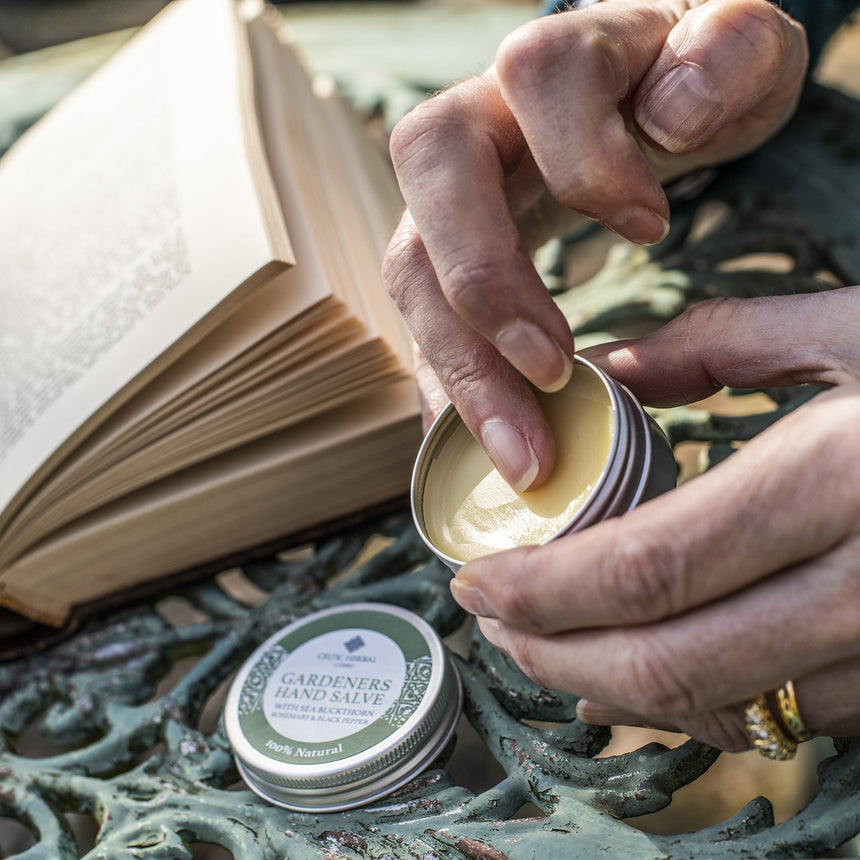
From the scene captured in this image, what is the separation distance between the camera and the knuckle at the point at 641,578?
58 centimetres

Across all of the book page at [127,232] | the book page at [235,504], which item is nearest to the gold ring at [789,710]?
the book page at [235,504]

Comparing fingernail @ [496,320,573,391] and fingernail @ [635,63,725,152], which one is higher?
fingernail @ [635,63,725,152]

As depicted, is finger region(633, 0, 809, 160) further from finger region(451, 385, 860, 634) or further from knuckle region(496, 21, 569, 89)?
finger region(451, 385, 860, 634)

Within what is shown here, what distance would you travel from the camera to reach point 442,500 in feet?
2.75

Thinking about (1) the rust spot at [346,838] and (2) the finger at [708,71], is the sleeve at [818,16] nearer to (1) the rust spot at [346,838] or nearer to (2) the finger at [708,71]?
(2) the finger at [708,71]

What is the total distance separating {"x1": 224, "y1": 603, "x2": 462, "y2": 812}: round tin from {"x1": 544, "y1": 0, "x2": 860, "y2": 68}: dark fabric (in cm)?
101

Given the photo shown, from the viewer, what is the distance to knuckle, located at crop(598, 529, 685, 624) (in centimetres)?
58

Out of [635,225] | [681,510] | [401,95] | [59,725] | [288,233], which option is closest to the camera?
[681,510]

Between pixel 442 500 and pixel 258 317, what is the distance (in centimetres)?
37

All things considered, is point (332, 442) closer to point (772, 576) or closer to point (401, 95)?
point (772, 576)

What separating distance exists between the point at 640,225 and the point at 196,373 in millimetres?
575

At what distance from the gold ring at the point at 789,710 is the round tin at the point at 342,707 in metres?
0.35

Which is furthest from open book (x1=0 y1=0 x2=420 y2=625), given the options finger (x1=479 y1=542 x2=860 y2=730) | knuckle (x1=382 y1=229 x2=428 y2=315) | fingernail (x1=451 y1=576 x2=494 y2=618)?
finger (x1=479 y1=542 x2=860 y2=730)

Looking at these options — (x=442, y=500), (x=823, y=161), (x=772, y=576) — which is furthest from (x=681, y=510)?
(x=823, y=161)
